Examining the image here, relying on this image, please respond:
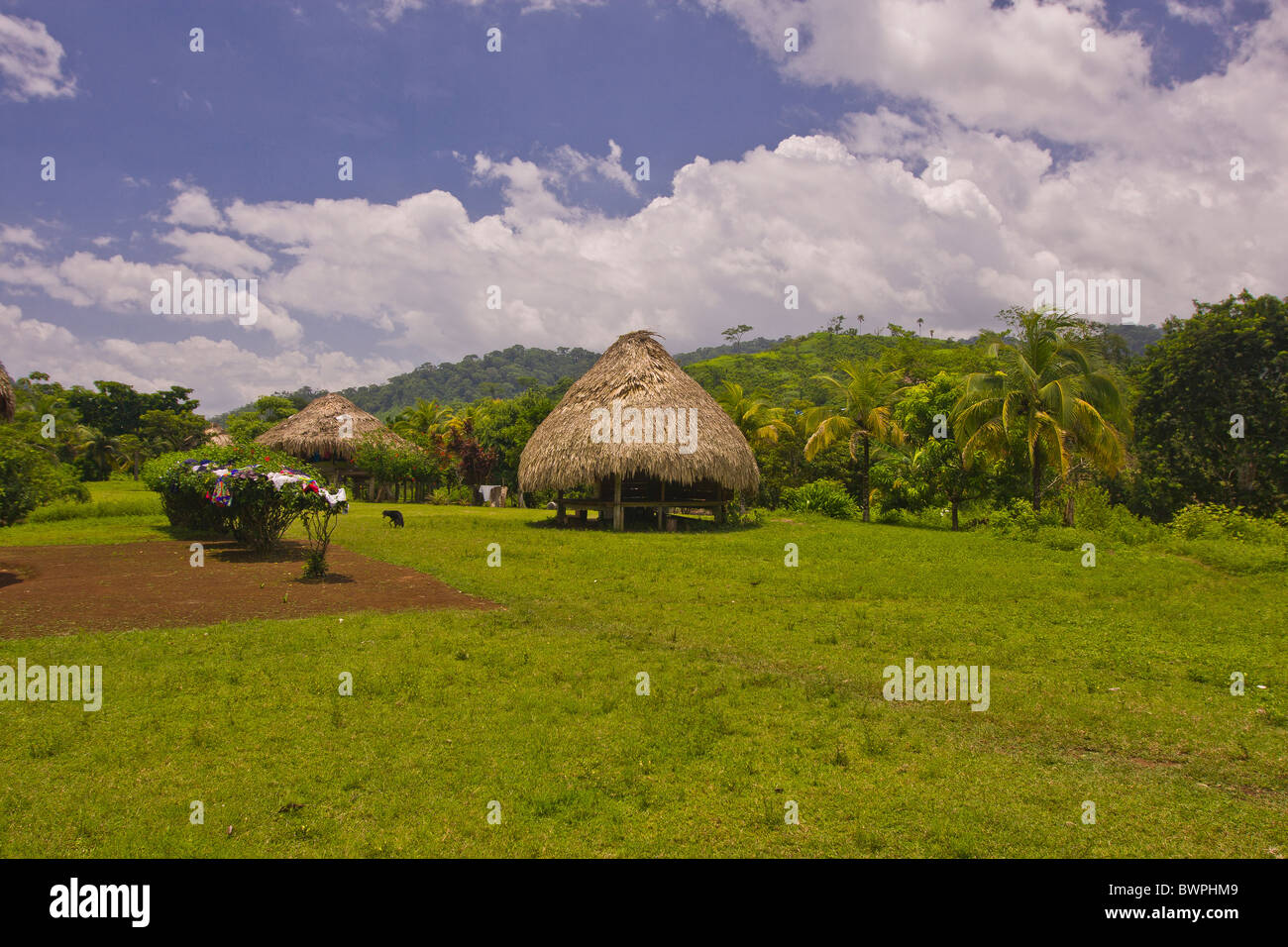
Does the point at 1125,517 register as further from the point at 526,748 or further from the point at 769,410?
the point at 526,748

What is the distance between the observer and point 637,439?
17.4 meters

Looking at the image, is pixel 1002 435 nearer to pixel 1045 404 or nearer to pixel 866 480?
pixel 1045 404

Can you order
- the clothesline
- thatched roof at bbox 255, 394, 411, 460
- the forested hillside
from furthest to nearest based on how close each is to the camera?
the forested hillside → thatched roof at bbox 255, 394, 411, 460 → the clothesline

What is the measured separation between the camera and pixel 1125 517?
57.5 feet

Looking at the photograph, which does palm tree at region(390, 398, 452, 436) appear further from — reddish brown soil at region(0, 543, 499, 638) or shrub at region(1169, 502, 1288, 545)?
shrub at region(1169, 502, 1288, 545)

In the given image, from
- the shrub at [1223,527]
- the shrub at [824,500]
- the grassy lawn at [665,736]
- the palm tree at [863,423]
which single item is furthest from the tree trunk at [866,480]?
the grassy lawn at [665,736]

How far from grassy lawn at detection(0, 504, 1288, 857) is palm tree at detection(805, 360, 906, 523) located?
13453 millimetres

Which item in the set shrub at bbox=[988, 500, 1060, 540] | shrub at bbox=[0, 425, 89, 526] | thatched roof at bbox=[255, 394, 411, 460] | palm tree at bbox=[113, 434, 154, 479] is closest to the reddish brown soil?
shrub at bbox=[0, 425, 89, 526]

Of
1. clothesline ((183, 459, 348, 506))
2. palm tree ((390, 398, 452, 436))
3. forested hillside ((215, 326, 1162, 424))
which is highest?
forested hillside ((215, 326, 1162, 424))

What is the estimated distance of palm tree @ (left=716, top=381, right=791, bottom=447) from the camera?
83.1 ft

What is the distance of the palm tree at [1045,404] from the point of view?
56.7 feet

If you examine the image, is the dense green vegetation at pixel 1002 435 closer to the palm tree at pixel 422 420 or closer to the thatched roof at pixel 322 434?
the thatched roof at pixel 322 434

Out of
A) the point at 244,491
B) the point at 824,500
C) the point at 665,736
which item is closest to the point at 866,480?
the point at 824,500

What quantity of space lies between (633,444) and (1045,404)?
10.8 metres
